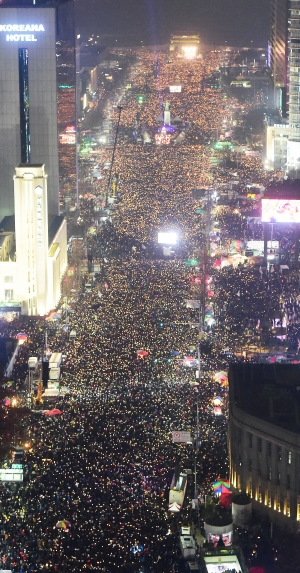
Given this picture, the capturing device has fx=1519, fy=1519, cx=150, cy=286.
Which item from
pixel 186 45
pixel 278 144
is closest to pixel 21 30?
pixel 278 144

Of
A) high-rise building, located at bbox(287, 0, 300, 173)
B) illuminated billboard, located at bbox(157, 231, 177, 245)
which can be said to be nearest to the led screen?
high-rise building, located at bbox(287, 0, 300, 173)

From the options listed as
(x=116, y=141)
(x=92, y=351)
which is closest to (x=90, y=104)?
(x=116, y=141)

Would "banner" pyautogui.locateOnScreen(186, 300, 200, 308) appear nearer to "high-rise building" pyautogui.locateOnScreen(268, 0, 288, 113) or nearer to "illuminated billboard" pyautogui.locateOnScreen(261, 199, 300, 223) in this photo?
"illuminated billboard" pyautogui.locateOnScreen(261, 199, 300, 223)

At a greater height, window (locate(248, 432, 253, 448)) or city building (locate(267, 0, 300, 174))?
city building (locate(267, 0, 300, 174))

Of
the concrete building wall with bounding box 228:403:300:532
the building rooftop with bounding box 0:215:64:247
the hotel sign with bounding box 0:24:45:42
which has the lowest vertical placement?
the concrete building wall with bounding box 228:403:300:532

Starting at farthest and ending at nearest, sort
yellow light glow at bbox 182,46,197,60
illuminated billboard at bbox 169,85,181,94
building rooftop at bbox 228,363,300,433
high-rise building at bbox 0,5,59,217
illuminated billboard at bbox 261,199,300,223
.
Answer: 1. yellow light glow at bbox 182,46,197,60
2. illuminated billboard at bbox 169,85,181,94
3. illuminated billboard at bbox 261,199,300,223
4. high-rise building at bbox 0,5,59,217
5. building rooftop at bbox 228,363,300,433

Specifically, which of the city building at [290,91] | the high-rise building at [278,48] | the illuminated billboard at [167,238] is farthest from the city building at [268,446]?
the high-rise building at [278,48]

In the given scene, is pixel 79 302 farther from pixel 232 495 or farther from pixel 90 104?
pixel 90 104
